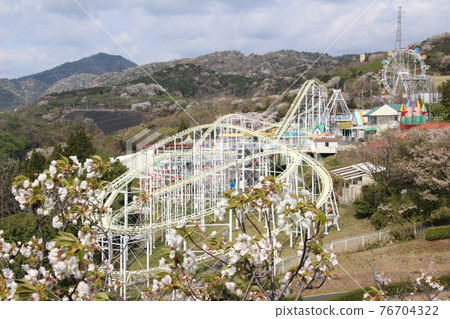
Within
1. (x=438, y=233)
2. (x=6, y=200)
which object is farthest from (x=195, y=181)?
(x=438, y=233)

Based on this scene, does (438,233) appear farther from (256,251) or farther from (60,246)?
(60,246)

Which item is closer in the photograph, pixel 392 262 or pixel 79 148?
pixel 392 262

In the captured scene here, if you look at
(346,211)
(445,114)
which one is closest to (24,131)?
(346,211)

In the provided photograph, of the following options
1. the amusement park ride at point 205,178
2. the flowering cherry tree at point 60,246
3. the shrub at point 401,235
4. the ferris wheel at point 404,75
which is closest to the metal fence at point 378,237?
the shrub at point 401,235

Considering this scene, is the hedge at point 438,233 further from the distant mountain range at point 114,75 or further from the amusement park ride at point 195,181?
the distant mountain range at point 114,75

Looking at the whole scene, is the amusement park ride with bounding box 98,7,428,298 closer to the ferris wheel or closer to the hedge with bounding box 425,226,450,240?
the ferris wheel
